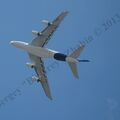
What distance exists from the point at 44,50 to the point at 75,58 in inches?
406

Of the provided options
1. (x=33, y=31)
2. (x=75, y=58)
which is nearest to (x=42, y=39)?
(x=33, y=31)

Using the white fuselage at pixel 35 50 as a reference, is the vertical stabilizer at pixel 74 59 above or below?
below

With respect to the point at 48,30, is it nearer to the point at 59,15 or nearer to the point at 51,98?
the point at 59,15

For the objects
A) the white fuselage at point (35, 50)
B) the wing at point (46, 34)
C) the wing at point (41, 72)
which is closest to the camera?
the wing at point (46, 34)

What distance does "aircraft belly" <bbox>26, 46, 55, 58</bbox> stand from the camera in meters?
154

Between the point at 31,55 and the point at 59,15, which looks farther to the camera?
the point at 31,55

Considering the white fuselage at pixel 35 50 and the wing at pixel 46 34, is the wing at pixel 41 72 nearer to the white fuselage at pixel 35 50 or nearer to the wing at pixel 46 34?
the wing at pixel 46 34

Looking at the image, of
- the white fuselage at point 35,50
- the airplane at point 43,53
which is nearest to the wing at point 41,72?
the airplane at point 43,53

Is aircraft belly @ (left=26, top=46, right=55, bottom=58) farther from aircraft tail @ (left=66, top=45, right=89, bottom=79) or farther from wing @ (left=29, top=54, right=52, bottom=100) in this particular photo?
wing @ (left=29, top=54, right=52, bottom=100)

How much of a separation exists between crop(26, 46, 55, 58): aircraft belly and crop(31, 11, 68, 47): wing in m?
2.27

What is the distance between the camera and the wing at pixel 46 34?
152 meters

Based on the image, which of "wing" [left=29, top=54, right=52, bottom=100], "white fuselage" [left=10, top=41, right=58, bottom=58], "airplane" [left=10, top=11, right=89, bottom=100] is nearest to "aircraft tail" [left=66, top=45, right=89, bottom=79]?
"airplane" [left=10, top=11, right=89, bottom=100]

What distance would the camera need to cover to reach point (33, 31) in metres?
158

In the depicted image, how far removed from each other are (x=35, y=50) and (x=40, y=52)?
152 centimetres
